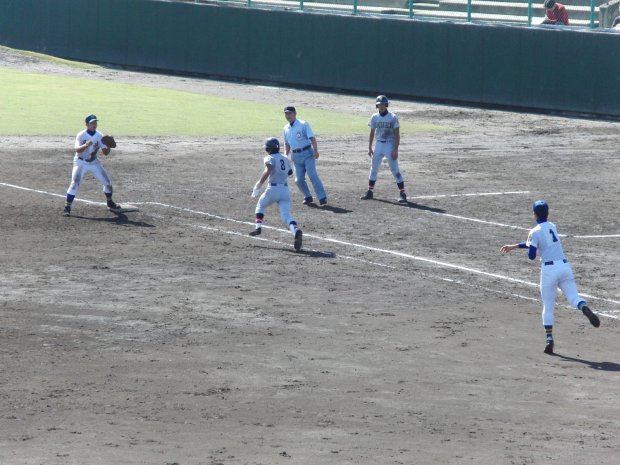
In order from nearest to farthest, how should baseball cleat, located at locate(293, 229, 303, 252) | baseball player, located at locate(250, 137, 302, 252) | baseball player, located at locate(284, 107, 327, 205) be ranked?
baseball cleat, located at locate(293, 229, 303, 252), baseball player, located at locate(250, 137, 302, 252), baseball player, located at locate(284, 107, 327, 205)

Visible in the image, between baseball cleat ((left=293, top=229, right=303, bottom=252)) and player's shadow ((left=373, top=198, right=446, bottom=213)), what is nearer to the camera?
baseball cleat ((left=293, top=229, right=303, bottom=252))

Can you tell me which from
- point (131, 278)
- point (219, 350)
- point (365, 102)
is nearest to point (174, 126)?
point (365, 102)

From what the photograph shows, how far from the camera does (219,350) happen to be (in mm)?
13711

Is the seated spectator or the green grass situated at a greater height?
the seated spectator

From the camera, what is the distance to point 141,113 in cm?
3638

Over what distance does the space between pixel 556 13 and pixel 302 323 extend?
973 inches

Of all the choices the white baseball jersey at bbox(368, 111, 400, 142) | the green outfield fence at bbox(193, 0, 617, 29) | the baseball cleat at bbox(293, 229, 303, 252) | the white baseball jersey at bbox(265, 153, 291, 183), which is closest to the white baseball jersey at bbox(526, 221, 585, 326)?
the baseball cleat at bbox(293, 229, 303, 252)

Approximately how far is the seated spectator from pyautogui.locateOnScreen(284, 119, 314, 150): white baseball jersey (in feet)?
54.1

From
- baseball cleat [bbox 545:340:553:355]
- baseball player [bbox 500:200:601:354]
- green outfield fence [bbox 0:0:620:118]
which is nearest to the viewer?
baseball cleat [bbox 545:340:553:355]

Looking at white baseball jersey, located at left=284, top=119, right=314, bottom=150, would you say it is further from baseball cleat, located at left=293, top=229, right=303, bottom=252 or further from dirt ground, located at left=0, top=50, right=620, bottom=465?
baseball cleat, located at left=293, top=229, right=303, bottom=252

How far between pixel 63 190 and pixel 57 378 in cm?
1252

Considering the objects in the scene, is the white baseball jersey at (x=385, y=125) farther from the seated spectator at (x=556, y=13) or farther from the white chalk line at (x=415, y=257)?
the seated spectator at (x=556, y=13)

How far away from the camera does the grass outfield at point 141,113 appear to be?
109 ft

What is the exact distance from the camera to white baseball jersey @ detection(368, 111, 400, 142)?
23.8 m
